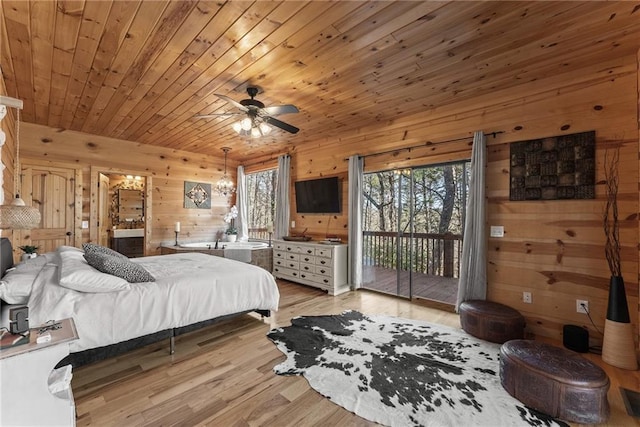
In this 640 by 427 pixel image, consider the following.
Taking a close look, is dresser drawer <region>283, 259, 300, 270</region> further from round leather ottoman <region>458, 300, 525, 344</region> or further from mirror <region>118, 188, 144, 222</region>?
→ mirror <region>118, 188, 144, 222</region>

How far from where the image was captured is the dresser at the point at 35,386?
1121mm

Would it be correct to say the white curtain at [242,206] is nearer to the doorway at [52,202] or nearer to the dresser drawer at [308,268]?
the dresser drawer at [308,268]

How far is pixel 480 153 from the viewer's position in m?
3.27

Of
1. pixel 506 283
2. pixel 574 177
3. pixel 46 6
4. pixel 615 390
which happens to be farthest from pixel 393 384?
pixel 46 6

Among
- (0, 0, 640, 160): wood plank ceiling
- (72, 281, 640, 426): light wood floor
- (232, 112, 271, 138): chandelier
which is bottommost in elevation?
(72, 281, 640, 426): light wood floor

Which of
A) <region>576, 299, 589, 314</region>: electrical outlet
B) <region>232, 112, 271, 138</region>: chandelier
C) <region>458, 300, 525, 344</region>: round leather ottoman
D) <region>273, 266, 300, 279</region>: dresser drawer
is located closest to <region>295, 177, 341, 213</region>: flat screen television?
<region>273, 266, 300, 279</region>: dresser drawer

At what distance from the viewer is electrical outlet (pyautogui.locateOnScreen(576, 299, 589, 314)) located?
2674 millimetres

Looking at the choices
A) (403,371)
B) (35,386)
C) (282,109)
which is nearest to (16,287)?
(35,386)

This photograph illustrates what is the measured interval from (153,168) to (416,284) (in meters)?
5.59

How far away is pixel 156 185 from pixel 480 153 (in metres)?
5.92

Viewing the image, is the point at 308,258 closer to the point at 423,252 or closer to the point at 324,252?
the point at 324,252

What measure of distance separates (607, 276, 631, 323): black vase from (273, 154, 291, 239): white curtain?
4.60m

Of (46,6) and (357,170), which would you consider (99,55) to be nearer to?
(46,6)

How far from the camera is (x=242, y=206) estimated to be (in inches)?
266
